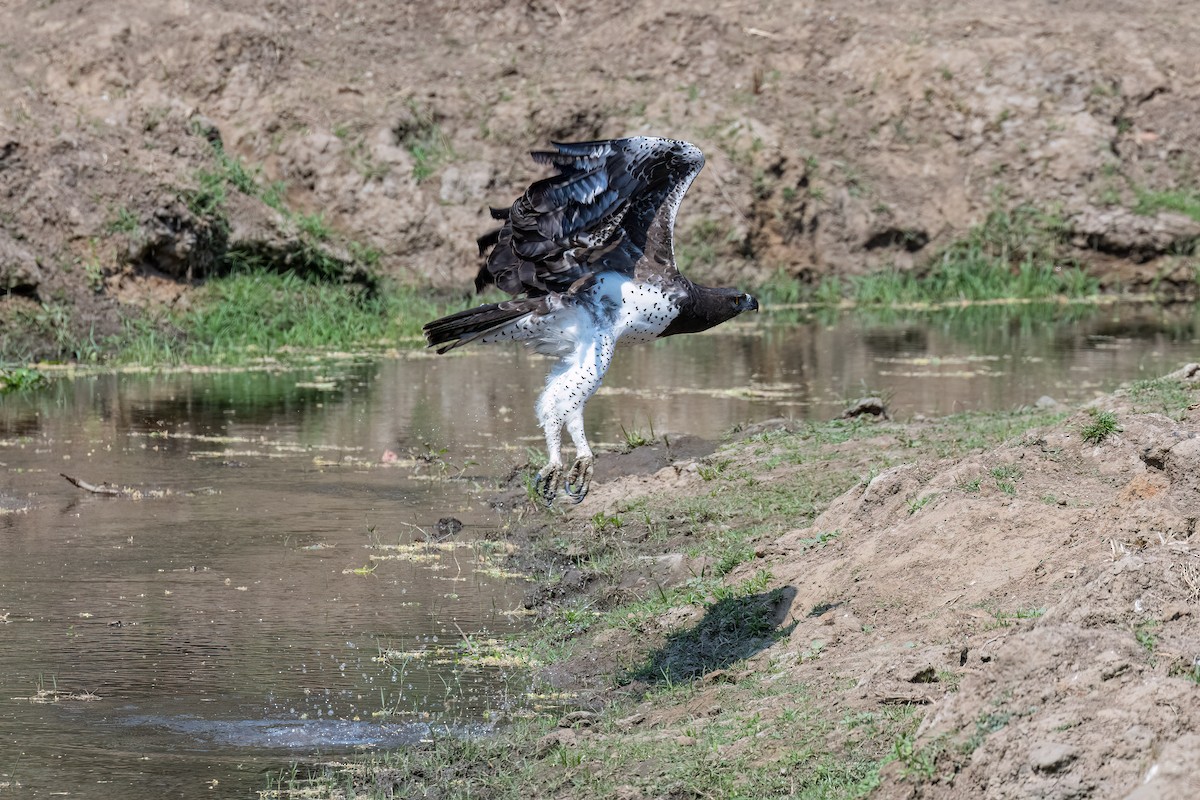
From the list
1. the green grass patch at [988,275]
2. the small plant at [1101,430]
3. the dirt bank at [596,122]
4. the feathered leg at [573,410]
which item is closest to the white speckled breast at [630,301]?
the feathered leg at [573,410]

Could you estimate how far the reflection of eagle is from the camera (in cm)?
713

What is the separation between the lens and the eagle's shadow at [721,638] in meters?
6.62

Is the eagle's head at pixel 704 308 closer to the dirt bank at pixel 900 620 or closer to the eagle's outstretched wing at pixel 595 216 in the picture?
the eagle's outstretched wing at pixel 595 216

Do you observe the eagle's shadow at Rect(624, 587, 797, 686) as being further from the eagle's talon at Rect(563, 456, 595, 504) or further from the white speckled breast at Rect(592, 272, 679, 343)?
the white speckled breast at Rect(592, 272, 679, 343)

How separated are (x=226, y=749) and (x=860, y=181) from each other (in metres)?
18.4

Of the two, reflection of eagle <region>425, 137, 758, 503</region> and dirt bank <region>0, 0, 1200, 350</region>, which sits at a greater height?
dirt bank <region>0, 0, 1200, 350</region>

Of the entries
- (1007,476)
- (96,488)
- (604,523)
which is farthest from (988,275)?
(1007,476)

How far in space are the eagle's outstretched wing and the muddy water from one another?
1652mm

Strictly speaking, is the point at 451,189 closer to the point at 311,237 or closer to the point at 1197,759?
the point at 311,237

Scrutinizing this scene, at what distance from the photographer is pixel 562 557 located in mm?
8828

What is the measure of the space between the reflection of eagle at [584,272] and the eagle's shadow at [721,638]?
0.74 metres

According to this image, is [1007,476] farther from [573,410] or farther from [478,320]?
[478,320]

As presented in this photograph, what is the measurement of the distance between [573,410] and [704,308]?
84 centimetres

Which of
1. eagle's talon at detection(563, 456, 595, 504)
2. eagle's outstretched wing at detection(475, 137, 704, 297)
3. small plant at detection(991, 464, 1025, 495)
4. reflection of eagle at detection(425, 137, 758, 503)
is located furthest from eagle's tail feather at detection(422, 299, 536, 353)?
small plant at detection(991, 464, 1025, 495)
